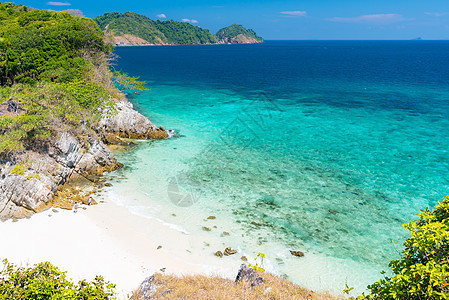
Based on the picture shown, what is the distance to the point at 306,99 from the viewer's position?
48250 millimetres

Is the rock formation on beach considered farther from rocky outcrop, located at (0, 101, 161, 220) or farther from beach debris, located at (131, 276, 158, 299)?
beach debris, located at (131, 276, 158, 299)

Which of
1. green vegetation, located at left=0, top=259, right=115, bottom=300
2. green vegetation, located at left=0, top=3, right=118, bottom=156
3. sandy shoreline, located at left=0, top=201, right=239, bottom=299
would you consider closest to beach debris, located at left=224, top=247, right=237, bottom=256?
sandy shoreline, located at left=0, top=201, right=239, bottom=299

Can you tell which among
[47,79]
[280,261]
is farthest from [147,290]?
[47,79]

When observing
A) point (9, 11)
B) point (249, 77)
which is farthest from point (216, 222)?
point (249, 77)

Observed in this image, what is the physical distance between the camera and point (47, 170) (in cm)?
1794

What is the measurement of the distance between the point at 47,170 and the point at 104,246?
25.1 feet

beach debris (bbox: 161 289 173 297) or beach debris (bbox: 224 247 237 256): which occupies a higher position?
beach debris (bbox: 161 289 173 297)

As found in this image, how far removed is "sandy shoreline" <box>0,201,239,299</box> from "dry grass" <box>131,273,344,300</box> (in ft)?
7.08

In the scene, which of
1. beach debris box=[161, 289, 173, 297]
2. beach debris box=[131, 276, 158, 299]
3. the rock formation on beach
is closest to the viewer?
beach debris box=[161, 289, 173, 297]

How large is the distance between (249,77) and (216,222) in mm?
61038

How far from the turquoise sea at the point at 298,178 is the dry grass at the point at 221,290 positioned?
3004 mm

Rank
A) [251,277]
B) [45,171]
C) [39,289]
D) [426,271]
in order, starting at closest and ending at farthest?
[426,271]
[39,289]
[251,277]
[45,171]

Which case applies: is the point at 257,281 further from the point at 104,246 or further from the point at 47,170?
the point at 47,170

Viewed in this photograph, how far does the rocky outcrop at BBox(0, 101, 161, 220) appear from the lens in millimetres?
15578
